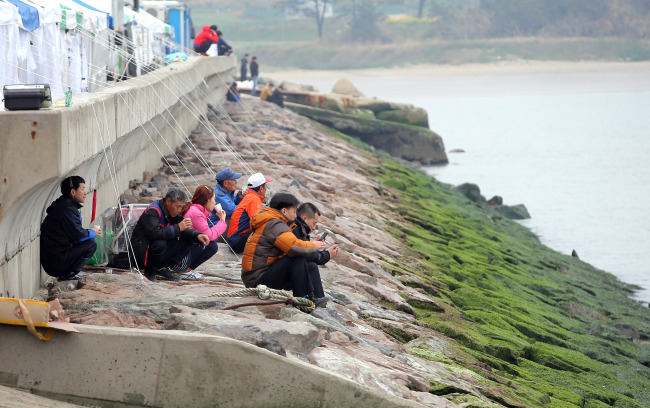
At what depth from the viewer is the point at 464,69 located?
9062 cm

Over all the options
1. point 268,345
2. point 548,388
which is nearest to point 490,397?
point 548,388

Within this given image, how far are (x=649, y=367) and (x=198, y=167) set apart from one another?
7865 mm

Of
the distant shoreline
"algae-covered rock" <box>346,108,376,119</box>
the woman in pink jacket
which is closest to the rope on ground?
the woman in pink jacket

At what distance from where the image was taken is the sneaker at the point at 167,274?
9758 millimetres

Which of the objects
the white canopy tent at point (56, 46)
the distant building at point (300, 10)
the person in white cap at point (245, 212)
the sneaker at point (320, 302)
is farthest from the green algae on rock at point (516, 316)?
the distant building at point (300, 10)

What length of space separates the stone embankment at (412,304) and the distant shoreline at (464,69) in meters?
64.5

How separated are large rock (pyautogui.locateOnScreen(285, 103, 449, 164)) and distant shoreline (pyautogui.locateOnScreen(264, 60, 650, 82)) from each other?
47.9 meters

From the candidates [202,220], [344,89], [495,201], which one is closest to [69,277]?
[202,220]

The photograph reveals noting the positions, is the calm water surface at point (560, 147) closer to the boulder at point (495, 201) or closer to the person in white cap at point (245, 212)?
the boulder at point (495, 201)

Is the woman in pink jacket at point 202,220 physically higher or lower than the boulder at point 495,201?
higher

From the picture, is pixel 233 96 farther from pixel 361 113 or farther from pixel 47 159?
pixel 47 159

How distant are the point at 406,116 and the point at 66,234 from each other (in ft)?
118

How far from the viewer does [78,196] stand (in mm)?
8500

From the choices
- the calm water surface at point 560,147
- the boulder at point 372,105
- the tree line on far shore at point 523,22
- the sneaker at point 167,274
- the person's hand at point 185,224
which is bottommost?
the calm water surface at point 560,147
